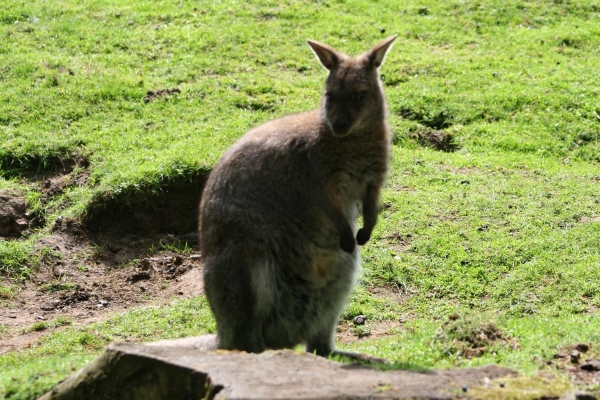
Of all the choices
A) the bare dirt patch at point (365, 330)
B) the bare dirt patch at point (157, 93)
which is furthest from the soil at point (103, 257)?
the bare dirt patch at point (157, 93)

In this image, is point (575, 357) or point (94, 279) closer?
point (575, 357)

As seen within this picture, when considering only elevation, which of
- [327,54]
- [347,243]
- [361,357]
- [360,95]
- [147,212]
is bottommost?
[147,212]

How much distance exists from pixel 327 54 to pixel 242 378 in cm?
271

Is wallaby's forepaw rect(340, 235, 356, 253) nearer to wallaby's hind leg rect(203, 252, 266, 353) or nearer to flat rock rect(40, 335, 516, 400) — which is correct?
wallaby's hind leg rect(203, 252, 266, 353)

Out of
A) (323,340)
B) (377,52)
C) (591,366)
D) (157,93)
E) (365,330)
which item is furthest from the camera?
(157,93)

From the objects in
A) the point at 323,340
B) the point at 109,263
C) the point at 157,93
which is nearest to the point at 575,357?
the point at 323,340

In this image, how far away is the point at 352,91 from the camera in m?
5.61

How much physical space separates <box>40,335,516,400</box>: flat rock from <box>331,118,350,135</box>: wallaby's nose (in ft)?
5.41

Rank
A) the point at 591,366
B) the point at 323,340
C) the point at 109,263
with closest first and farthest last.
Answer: the point at 591,366
the point at 323,340
the point at 109,263

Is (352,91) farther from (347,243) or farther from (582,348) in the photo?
(582,348)

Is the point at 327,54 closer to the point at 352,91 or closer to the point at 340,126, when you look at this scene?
the point at 352,91

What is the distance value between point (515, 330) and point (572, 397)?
79.8 inches

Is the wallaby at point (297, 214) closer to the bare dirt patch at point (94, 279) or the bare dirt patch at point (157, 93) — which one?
the bare dirt patch at point (94, 279)

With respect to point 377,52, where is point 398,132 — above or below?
below
